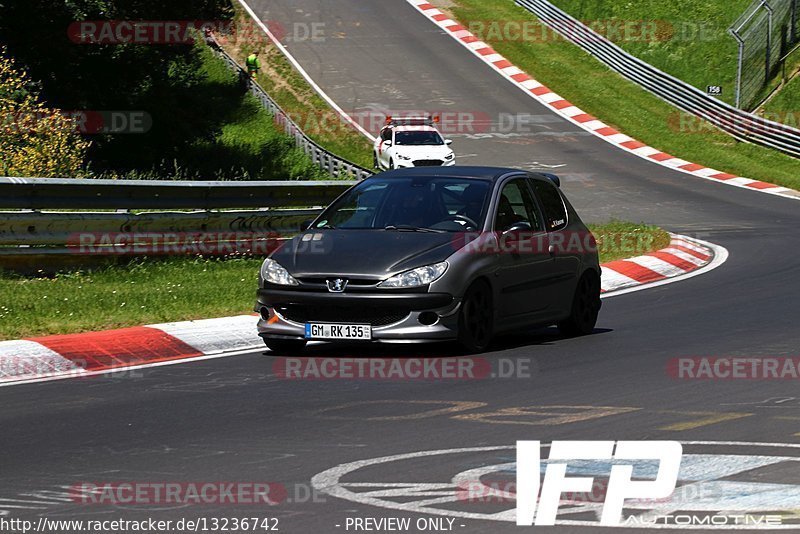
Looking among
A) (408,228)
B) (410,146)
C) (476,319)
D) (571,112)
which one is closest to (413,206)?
(408,228)

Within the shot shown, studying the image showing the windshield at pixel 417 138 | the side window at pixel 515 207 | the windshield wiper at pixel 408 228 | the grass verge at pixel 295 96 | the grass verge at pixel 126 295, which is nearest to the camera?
the windshield wiper at pixel 408 228

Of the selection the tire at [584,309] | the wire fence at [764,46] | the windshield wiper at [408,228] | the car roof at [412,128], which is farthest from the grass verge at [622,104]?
the windshield wiper at [408,228]

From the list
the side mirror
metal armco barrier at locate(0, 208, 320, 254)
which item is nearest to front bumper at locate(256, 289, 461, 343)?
the side mirror

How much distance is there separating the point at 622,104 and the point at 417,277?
1362 inches

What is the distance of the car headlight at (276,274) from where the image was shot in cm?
1162

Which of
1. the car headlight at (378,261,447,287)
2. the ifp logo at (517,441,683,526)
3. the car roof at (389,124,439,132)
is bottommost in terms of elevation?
the car roof at (389,124,439,132)

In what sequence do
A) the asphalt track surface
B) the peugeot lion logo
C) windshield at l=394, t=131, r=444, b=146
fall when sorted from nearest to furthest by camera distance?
1. the asphalt track surface
2. the peugeot lion logo
3. windshield at l=394, t=131, r=444, b=146

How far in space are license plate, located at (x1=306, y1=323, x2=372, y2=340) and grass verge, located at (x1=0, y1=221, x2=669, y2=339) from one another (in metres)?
2.04

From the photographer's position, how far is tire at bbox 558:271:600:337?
1324cm

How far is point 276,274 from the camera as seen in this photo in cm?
1173

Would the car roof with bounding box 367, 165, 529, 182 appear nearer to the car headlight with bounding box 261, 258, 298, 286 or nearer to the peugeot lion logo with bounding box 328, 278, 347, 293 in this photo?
the car headlight with bounding box 261, 258, 298, 286

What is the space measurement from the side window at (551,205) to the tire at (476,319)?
1450mm

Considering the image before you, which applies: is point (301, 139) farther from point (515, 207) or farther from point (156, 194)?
point (515, 207)

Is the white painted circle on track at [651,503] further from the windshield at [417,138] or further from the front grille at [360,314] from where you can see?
the windshield at [417,138]
